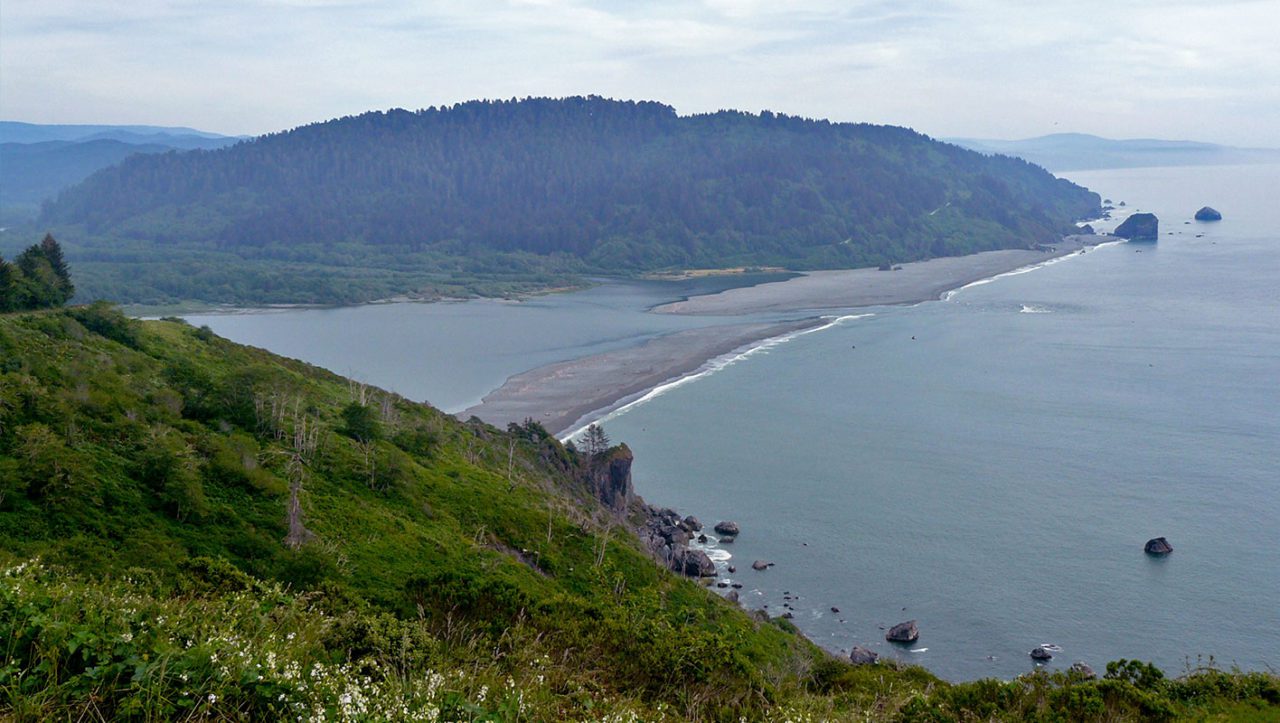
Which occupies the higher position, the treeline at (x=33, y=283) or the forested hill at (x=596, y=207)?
the forested hill at (x=596, y=207)

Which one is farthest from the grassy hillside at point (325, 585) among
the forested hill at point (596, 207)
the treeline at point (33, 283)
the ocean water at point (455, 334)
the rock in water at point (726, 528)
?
the forested hill at point (596, 207)

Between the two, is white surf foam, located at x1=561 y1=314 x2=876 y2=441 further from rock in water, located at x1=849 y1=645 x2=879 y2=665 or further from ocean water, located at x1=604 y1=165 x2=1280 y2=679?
rock in water, located at x1=849 y1=645 x2=879 y2=665

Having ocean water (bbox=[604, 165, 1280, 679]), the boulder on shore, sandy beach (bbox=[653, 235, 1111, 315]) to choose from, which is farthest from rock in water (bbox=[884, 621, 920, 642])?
sandy beach (bbox=[653, 235, 1111, 315])

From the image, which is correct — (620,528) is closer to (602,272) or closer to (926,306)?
(926,306)

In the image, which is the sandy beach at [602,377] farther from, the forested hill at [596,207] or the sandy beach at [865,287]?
the forested hill at [596,207]

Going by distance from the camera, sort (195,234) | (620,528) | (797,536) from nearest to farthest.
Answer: (620,528) < (797,536) < (195,234)

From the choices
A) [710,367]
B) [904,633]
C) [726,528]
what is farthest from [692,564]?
[710,367]

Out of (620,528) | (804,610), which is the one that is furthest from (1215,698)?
(620,528)
